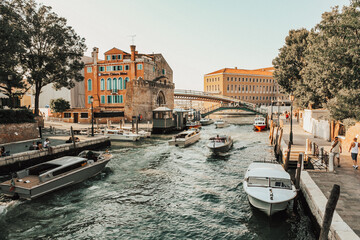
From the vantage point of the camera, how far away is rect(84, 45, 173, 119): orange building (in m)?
46.2

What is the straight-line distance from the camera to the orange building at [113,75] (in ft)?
152

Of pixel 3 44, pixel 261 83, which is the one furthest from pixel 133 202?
pixel 261 83

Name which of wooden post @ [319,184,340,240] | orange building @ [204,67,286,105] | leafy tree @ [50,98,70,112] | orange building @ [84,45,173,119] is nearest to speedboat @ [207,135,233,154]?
wooden post @ [319,184,340,240]

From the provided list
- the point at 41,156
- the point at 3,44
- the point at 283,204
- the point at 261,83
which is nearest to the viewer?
the point at 283,204

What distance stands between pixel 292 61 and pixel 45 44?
31.3m

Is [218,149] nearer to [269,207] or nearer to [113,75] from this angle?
[269,207]

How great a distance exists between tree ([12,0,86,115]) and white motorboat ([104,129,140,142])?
9760 mm

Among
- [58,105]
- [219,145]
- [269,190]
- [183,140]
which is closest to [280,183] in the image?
[269,190]

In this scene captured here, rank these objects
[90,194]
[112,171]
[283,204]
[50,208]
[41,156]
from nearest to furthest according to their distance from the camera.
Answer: [283,204], [50,208], [90,194], [112,171], [41,156]

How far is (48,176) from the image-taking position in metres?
12.3

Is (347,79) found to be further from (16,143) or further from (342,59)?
(16,143)

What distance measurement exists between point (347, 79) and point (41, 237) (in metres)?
15.9

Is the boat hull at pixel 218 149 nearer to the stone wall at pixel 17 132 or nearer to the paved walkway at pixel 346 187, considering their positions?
the paved walkway at pixel 346 187

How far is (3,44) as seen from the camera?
66.1ft
